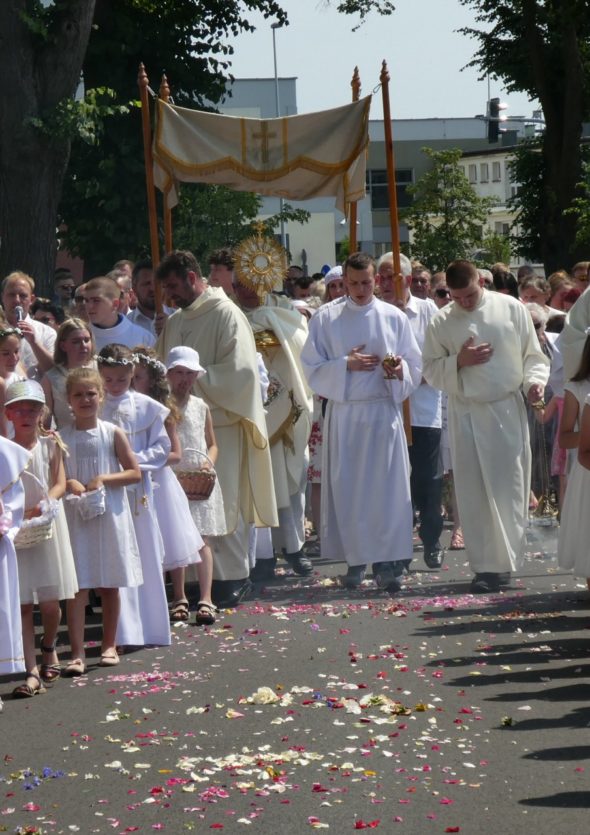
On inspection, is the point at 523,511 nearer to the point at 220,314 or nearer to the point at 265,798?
the point at 220,314

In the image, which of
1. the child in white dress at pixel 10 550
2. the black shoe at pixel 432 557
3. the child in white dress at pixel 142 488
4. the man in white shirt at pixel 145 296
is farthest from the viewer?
the man in white shirt at pixel 145 296

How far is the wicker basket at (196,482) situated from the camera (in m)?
11.4

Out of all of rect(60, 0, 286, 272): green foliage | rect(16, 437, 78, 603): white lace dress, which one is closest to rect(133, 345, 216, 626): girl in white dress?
rect(16, 437, 78, 603): white lace dress

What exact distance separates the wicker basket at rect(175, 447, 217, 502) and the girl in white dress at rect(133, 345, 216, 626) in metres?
0.17

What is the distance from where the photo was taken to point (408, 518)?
496 inches

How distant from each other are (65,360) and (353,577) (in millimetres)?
3044

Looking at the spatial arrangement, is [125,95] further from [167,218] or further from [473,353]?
[473,353]

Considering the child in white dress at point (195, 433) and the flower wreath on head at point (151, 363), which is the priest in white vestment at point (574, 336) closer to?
the child in white dress at point (195, 433)

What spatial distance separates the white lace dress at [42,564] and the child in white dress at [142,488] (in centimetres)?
90

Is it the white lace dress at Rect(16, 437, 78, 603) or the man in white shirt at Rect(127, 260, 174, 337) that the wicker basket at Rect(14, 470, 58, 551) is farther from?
the man in white shirt at Rect(127, 260, 174, 337)

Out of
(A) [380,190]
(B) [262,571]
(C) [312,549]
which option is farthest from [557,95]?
(A) [380,190]

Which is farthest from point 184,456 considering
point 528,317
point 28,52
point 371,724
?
point 28,52

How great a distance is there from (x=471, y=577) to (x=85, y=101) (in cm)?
931

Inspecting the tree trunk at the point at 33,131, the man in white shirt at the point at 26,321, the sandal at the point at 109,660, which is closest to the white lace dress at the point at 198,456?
the man in white shirt at the point at 26,321
